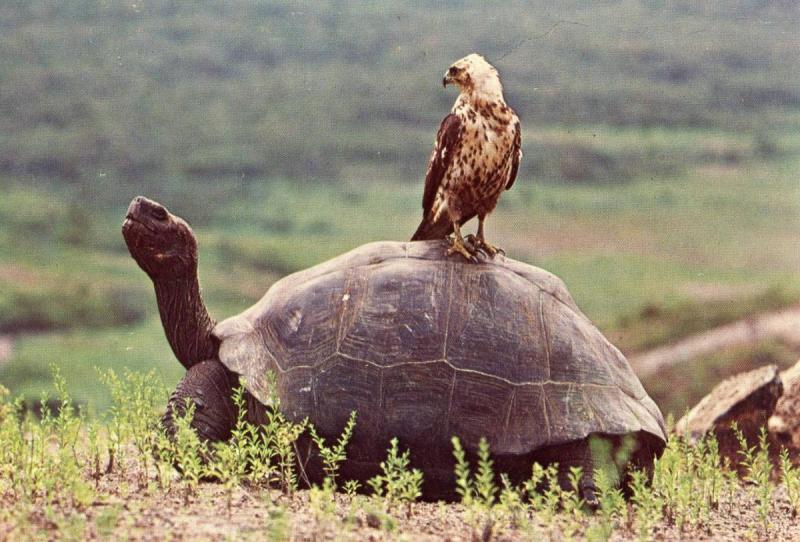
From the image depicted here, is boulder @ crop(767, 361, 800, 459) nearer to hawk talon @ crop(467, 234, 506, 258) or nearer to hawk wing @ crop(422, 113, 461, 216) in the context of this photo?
hawk talon @ crop(467, 234, 506, 258)

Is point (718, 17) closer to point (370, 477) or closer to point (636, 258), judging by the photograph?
point (636, 258)

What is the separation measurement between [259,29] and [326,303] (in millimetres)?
10199

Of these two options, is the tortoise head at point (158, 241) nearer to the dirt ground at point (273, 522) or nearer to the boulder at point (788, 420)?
the dirt ground at point (273, 522)

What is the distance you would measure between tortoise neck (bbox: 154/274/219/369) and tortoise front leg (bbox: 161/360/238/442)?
30cm

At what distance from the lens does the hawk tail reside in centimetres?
538

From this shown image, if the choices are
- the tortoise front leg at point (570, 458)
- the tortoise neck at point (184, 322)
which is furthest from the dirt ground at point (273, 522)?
the tortoise neck at point (184, 322)

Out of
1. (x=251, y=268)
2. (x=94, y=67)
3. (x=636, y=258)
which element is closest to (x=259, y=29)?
(x=94, y=67)

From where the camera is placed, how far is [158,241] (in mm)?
5559

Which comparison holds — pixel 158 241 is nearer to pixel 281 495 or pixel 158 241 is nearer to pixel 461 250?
pixel 461 250

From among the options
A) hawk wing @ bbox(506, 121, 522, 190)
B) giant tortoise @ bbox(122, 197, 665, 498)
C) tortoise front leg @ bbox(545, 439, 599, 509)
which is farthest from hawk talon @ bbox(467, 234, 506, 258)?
tortoise front leg @ bbox(545, 439, 599, 509)

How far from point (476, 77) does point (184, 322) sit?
211cm

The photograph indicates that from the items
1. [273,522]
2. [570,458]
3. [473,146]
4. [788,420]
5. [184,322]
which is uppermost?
[473,146]

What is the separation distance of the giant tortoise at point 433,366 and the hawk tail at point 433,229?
0.12 m

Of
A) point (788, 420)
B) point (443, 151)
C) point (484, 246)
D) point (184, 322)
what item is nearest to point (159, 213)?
point (184, 322)
